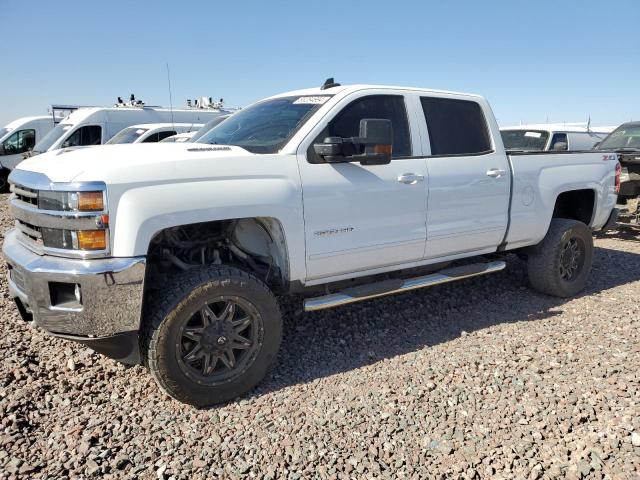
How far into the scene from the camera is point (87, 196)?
272 cm

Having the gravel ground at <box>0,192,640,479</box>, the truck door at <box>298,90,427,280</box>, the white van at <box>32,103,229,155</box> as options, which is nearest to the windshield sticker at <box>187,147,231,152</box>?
the truck door at <box>298,90,427,280</box>

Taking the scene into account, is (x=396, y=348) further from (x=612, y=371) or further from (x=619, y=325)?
(x=619, y=325)

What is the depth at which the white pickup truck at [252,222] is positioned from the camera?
2.80 m

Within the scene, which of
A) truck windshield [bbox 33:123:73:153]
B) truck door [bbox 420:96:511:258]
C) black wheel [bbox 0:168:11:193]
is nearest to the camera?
truck door [bbox 420:96:511:258]

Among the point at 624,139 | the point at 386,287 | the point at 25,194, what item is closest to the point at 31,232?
the point at 25,194

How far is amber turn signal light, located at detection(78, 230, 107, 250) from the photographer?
2756 millimetres

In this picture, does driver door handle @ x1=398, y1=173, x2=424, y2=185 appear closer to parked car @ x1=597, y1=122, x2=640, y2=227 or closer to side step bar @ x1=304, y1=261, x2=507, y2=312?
side step bar @ x1=304, y1=261, x2=507, y2=312

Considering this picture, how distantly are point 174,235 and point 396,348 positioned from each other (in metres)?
1.96

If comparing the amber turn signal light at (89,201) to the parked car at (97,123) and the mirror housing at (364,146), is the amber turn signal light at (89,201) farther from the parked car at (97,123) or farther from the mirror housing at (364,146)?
the parked car at (97,123)

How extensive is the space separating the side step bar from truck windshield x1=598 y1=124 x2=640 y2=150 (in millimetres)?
5842

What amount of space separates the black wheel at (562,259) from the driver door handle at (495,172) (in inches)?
43.7

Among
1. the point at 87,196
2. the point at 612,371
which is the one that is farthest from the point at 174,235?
the point at 612,371

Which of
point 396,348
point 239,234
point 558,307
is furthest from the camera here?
point 558,307

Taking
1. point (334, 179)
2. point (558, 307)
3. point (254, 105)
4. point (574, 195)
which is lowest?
point (558, 307)
